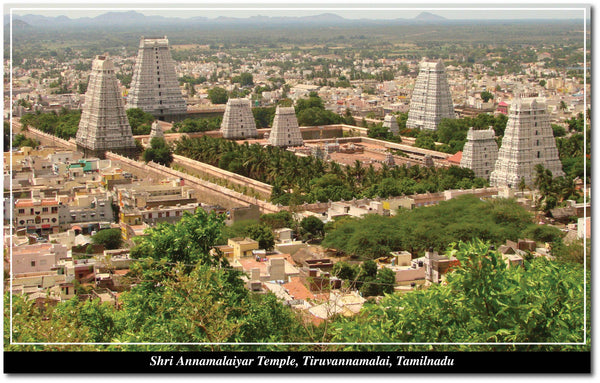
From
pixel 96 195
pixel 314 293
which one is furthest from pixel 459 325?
pixel 96 195

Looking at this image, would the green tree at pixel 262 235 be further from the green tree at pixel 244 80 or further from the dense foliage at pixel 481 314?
the green tree at pixel 244 80

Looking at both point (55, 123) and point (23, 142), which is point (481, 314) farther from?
point (55, 123)

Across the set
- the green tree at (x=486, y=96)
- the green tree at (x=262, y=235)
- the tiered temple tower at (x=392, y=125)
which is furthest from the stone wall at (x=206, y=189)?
the green tree at (x=486, y=96)

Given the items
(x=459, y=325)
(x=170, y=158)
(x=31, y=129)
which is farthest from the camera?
(x=31, y=129)

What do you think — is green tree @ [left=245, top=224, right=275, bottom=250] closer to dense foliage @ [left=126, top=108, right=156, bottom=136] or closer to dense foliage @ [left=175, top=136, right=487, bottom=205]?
dense foliage @ [left=175, top=136, right=487, bottom=205]

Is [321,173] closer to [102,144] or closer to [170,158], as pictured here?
[170,158]

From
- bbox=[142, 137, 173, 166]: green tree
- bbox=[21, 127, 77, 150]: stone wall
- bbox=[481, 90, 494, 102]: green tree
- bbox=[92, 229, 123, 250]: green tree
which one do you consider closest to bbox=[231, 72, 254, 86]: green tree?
bbox=[481, 90, 494, 102]: green tree
